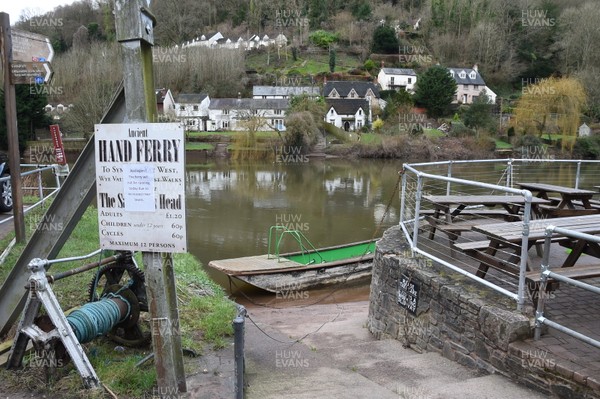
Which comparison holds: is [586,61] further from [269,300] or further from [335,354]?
[335,354]

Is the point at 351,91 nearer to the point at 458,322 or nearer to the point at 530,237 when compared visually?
the point at 458,322

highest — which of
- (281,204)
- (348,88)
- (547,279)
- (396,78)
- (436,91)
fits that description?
(396,78)

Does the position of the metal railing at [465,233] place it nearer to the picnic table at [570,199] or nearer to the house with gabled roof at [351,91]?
the picnic table at [570,199]

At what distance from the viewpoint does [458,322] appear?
16.4ft

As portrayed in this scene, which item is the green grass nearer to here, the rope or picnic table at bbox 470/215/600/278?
picnic table at bbox 470/215/600/278

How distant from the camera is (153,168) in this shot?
11.3ft

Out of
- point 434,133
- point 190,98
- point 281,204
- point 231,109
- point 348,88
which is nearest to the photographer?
point 281,204

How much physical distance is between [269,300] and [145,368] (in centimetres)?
821

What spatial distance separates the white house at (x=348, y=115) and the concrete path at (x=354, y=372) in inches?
2258

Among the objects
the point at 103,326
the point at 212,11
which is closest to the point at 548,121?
the point at 103,326

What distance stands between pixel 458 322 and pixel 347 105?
60680 mm

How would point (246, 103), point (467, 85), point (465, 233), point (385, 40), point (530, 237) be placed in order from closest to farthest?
point (530, 237) → point (465, 233) → point (246, 103) → point (467, 85) → point (385, 40)

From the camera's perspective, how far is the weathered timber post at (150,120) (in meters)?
3.27

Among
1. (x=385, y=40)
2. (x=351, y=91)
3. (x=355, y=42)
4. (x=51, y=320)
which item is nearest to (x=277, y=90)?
(x=351, y=91)
